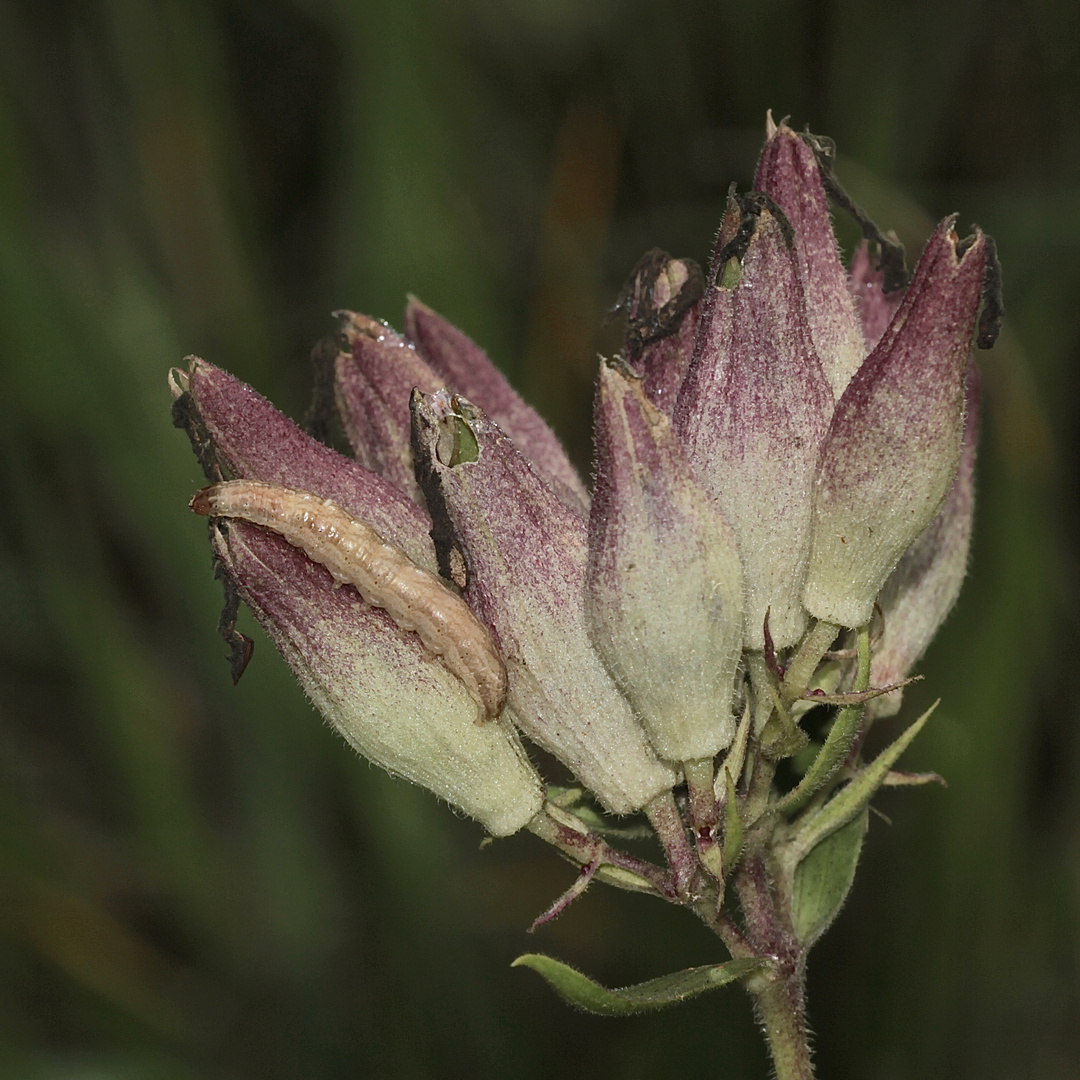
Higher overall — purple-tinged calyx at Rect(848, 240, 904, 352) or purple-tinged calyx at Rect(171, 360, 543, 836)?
purple-tinged calyx at Rect(848, 240, 904, 352)

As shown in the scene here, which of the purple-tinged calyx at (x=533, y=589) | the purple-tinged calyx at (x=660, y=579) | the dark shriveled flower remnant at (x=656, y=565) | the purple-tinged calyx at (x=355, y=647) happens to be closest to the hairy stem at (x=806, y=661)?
the dark shriveled flower remnant at (x=656, y=565)

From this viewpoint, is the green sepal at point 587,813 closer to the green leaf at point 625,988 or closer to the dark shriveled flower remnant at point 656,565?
the dark shriveled flower remnant at point 656,565

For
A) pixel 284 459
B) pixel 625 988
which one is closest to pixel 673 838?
pixel 625 988

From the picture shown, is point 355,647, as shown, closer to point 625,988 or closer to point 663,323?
point 625,988

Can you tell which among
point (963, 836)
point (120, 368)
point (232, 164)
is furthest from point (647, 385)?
point (232, 164)

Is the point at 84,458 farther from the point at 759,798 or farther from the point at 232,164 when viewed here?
the point at 759,798

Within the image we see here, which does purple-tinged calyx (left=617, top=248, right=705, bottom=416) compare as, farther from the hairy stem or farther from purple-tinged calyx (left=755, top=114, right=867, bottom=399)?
the hairy stem

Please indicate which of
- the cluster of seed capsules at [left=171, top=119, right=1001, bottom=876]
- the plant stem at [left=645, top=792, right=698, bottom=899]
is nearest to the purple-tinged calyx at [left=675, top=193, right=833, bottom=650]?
the cluster of seed capsules at [left=171, top=119, right=1001, bottom=876]
